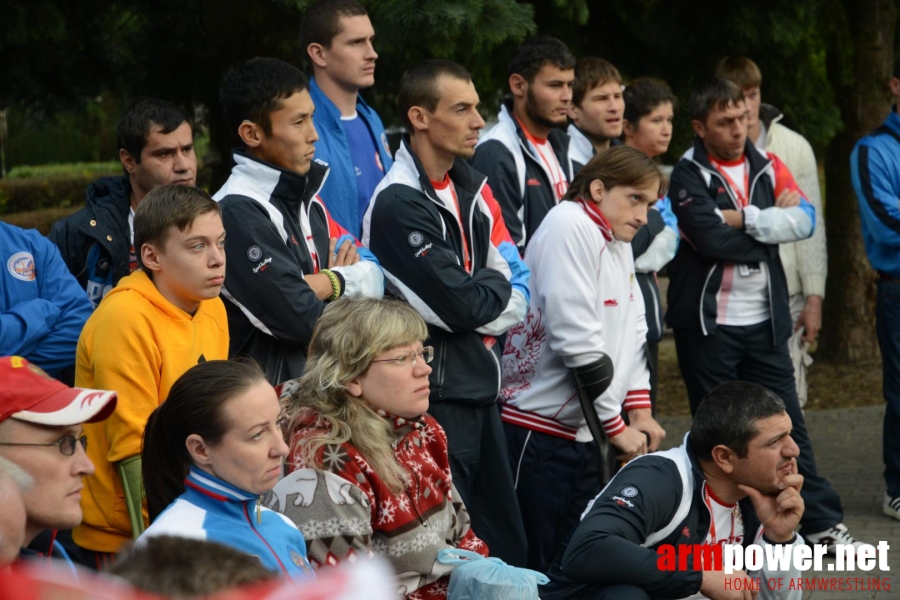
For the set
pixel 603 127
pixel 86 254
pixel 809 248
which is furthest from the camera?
pixel 809 248

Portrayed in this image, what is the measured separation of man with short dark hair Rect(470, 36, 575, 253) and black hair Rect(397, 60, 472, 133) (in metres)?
0.68

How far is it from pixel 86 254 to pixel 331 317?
133 centimetres

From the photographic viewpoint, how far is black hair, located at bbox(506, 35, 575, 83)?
20.7 ft

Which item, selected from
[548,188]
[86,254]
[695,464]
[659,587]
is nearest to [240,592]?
[659,587]

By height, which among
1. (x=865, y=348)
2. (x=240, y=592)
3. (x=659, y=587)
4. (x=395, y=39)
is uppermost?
(x=395, y=39)

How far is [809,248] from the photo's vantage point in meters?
7.41

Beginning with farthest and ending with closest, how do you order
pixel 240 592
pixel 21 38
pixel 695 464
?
pixel 21 38
pixel 695 464
pixel 240 592

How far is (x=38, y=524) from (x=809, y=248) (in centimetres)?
570

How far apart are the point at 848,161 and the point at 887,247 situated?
3636 mm

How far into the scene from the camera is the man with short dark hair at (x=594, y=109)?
6617 millimetres

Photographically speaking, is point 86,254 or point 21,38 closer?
point 86,254

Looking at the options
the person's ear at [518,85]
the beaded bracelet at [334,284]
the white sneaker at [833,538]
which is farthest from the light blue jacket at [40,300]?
the white sneaker at [833,538]

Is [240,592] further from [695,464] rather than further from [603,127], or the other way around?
[603,127]

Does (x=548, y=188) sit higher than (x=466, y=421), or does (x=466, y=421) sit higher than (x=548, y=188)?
(x=548, y=188)
